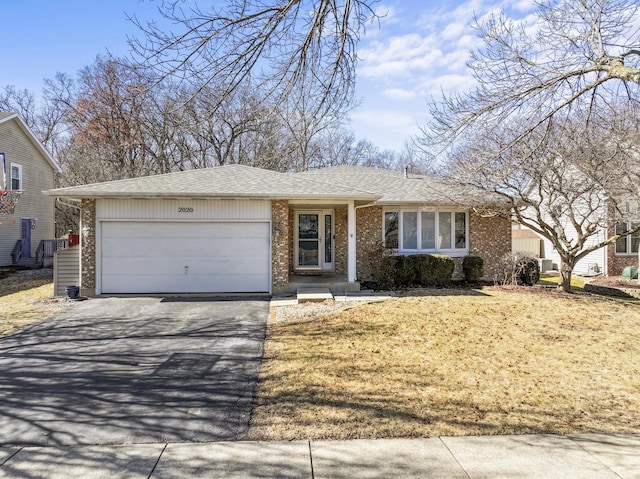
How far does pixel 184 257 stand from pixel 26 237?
13.4 metres

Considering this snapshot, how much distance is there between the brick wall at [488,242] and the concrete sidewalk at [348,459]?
36.0 feet

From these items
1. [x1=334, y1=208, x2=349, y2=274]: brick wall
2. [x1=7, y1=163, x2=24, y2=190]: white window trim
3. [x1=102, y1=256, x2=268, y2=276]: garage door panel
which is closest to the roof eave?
[x1=102, y1=256, x2=268, y2=276]: garage door panel

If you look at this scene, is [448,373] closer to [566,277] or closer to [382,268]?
[382,268]

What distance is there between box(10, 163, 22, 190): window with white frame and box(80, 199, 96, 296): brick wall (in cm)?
1126

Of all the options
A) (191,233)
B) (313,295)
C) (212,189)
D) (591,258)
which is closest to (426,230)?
(313,295)

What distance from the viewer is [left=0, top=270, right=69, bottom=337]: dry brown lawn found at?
8.89 meters

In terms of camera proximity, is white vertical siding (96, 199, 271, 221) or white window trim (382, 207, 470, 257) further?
white window trim (382, 207, 470, 257)

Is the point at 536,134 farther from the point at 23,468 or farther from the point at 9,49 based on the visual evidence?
the point at 9,49

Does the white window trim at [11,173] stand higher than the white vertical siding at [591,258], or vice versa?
the white window trim at [11,173]

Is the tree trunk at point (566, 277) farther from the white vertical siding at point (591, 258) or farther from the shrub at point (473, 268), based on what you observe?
the white vertical siding at point (591, 258)

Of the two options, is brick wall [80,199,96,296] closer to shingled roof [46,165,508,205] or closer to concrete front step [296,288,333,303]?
shingled roof [46,165,508,205]

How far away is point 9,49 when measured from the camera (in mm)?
6660

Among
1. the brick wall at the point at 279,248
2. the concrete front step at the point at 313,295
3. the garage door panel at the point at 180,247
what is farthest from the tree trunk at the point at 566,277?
the garage door panel at the point at 180,247

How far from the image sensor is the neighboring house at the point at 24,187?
61.3 feet
